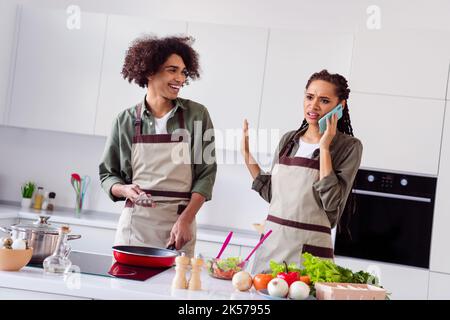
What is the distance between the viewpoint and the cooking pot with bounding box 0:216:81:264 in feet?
6.98

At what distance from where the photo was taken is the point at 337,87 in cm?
279

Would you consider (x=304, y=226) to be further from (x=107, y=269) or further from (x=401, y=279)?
(x=401, y=279)

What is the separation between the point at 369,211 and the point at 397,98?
0.71m

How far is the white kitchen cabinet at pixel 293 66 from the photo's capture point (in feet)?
13.5

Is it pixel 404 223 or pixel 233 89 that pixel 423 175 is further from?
pixel 233 89

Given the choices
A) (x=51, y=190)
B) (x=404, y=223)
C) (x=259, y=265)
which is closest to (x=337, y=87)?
(x=259, y=265)

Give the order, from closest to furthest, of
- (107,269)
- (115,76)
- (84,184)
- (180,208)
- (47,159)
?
(107,269), (180,208), (115,76), (84,184), (47,159)

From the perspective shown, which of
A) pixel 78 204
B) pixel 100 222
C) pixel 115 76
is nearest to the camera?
pixel 100 222

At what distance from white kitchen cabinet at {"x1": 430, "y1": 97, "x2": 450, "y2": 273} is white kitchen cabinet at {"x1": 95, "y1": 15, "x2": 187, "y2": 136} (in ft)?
6.51

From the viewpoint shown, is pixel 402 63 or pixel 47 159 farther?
pixel 47 159

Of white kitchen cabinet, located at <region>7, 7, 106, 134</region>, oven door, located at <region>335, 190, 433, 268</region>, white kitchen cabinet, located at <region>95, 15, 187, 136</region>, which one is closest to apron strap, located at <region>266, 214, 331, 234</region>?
oven door, located at <region>335, 190, 433, 268</region>

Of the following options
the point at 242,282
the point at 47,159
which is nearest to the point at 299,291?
the point at 242,282

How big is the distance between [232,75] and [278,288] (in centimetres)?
247

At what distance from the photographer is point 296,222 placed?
2.69m
